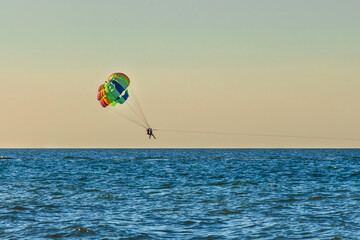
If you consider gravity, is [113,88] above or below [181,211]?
above

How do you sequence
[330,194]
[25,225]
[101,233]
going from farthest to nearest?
[330,194]
[25,225]
[101,233]

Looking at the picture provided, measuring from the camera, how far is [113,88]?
5322 centimetres

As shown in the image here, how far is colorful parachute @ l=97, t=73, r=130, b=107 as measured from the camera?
53.3m

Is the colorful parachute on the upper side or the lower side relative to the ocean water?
upper

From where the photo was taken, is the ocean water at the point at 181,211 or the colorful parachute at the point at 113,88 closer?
the ocean water at the point at 181,211

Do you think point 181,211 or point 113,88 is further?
point 113,88

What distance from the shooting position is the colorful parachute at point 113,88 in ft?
175

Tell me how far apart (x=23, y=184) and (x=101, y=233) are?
20966 mm

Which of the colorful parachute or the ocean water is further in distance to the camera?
the colorful parachute

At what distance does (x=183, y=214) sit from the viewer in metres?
21.8

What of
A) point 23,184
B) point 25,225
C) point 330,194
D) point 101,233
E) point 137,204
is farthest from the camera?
point 23,184

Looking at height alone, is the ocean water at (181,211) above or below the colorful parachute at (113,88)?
below

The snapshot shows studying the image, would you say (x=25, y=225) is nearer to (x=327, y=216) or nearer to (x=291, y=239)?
(x=291, y=239)

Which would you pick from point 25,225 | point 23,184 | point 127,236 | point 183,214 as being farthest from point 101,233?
point 23,184
